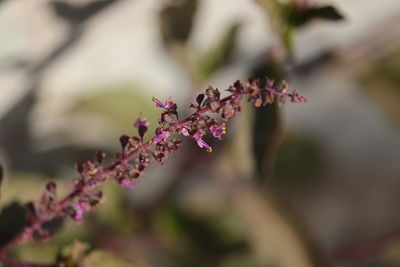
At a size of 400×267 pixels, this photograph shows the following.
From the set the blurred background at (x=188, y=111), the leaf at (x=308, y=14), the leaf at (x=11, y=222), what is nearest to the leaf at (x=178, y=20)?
the blurred background at (x=188, y=111)

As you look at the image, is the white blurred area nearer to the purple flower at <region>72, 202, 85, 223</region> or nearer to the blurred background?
the blurred background

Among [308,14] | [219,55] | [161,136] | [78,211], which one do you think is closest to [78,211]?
[78,211]

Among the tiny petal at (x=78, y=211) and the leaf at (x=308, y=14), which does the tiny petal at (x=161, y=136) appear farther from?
the leaf at (x=308, y=14)

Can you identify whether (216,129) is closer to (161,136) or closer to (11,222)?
(161,136)

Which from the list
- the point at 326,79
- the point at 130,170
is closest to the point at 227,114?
the point at 130,170

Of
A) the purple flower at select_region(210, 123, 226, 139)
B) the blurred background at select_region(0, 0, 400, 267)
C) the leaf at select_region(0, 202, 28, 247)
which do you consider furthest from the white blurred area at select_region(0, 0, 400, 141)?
the purple flower at select_region(210, 123, 226, 139)

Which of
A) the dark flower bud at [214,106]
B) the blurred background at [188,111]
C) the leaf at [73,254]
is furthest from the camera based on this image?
the blurred background at [188,111]
